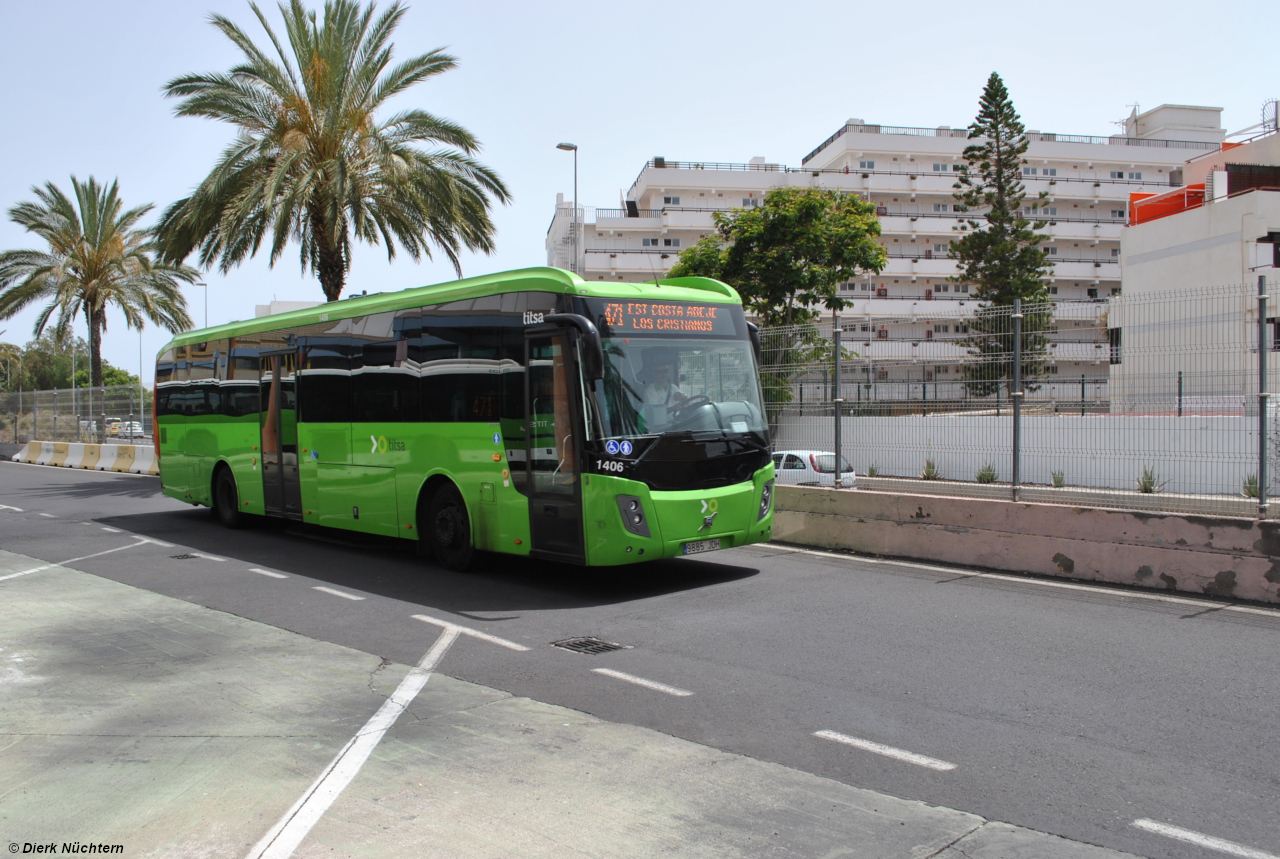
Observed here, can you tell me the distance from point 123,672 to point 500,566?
5067 millimetres

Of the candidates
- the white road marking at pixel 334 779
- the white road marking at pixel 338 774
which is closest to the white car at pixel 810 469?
the white road marking at pixel 338 774

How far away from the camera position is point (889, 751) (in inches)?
207

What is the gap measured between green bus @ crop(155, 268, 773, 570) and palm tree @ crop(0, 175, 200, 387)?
88.3ft

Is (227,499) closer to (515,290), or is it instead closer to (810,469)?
(515,290)

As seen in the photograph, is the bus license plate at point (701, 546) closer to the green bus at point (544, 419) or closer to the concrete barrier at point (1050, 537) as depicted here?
the green bus at point (544, 419)

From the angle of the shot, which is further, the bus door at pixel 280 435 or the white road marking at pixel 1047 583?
the bus door at pixel 280 435

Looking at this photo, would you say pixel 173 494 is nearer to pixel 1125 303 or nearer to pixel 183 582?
pixel 183 582

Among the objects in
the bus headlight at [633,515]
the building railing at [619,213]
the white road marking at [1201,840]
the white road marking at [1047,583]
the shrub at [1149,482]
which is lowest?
the white road marking at [1201,840]

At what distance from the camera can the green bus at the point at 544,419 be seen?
30.9ft

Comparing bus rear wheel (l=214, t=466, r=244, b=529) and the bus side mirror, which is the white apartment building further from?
the bus side mirror

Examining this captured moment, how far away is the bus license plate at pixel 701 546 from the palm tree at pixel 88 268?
31468mm

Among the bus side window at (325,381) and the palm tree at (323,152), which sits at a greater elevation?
the palm tree at (323,152)

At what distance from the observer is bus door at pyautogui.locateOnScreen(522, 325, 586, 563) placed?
31.1ft

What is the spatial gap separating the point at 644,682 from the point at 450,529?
5018 millimetres
